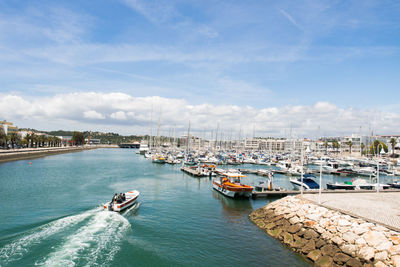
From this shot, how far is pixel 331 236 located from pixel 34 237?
23487 mm

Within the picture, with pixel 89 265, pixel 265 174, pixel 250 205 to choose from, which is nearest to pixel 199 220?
pixel 250 205

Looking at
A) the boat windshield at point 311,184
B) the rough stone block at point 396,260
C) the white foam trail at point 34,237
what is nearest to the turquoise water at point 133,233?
the white foam trail at point 34,237

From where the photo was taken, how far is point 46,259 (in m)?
17.7

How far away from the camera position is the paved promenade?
20.7 metres

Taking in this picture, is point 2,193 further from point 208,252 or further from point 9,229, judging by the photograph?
point 208,252

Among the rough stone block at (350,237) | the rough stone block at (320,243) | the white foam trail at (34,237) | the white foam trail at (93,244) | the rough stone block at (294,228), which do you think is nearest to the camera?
the white foam trail at (93,244)

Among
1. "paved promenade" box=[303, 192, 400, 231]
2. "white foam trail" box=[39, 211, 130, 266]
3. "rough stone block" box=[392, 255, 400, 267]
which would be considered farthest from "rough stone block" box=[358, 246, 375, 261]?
"white foam trail" box=[39, 211, 130, 266]

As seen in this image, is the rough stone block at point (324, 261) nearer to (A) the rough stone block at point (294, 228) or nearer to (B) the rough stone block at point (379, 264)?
(B) the rough stone block at point (379, 264)

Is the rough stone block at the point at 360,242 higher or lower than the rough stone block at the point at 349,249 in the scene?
higher

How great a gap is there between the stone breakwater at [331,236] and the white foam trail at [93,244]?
1385 cm

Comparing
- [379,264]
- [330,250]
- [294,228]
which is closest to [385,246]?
[379,264]

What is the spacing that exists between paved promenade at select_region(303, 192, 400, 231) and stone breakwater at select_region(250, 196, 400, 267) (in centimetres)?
119

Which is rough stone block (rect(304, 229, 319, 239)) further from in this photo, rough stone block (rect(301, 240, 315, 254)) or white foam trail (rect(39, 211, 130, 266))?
white foam trail (rect(39, 211, 130, 266))

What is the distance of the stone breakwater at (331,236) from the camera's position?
1708 centimetres
